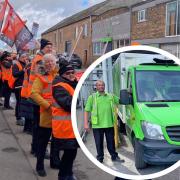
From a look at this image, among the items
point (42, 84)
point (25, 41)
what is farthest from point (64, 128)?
point (25, 41)

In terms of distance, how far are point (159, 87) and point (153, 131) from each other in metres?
0.31

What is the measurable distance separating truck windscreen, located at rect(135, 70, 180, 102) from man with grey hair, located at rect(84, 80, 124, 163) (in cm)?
16

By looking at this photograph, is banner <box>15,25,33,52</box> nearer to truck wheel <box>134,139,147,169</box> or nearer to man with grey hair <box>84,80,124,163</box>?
man with grey hair <box>84,80,124,163</box>

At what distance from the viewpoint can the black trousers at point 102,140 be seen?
2.26 meters

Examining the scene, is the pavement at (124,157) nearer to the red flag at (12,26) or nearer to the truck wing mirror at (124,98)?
the truck wing mirror at (124,98)

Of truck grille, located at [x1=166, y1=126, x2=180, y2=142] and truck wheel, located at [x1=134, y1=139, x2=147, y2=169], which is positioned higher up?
truck grille, located at [x1=166, y1=126, x2=180, y2=142]

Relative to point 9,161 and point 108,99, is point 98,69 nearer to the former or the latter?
point 108,99

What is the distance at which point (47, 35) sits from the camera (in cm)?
7488

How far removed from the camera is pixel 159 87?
2.20 metres

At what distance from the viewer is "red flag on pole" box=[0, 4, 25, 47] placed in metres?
12.9

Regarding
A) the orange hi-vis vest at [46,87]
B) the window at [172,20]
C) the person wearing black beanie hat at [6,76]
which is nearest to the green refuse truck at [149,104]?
the orange hi-vis vest at [46,87]

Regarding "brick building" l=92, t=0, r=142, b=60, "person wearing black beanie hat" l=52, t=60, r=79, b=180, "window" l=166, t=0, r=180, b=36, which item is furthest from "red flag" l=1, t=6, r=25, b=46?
"window" l=166, t=0, r=180, b=36

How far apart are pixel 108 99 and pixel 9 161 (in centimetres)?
420

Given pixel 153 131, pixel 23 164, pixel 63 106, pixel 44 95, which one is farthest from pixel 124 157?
pixel 23 164
